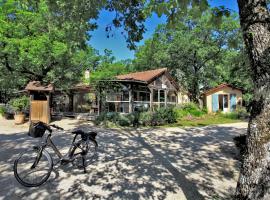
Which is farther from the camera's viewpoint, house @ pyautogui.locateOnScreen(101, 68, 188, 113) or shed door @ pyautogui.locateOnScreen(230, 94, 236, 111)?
shed door @ pyautogui.locateOnScreen(230, 94, 236, 111)

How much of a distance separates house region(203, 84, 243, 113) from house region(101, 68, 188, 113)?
7.10 m

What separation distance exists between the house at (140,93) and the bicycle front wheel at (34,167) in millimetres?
12056

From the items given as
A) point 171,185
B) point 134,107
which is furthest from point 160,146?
point 134,107

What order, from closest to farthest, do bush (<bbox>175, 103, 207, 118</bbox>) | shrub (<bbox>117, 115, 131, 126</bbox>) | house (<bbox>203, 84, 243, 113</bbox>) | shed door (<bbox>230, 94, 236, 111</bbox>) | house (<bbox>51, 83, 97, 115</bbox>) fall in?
shrub (<bbox>117, 115, 131, 126</bbox>)
bush (<bbox>175, 103, 207, 118</bbox>)
house (<bbox>51, 83, 97, 115</bbox>)
house (<bbox>203, 84, 243, 113</bbox>)
shed door (<bbox>230, 94, 236, 111</bbox>)

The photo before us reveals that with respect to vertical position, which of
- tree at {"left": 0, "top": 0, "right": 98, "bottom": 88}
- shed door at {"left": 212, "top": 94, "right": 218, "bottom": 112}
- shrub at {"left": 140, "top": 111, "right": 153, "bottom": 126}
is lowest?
shrub at {"left": 140, "top": 111, "right": 153, "bottom": 126}

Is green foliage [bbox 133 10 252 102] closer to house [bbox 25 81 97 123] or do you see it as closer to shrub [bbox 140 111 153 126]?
house [bbox 25 81 97 123]

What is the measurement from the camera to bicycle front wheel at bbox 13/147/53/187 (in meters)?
4.74

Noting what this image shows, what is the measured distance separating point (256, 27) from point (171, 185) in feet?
11.5

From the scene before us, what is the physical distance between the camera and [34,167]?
5.07m

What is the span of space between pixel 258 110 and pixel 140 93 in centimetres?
1756

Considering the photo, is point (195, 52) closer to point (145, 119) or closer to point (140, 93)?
point (140, 93)

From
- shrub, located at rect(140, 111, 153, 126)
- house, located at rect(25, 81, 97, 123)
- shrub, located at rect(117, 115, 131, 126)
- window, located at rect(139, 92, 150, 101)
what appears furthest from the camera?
window, located at rect(139, 92, 150, 101)

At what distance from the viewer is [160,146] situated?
345 inches

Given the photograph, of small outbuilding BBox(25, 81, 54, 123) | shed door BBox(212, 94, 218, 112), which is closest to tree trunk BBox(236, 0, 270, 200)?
small outbuilding BBox(25, 81, 54, 123)
